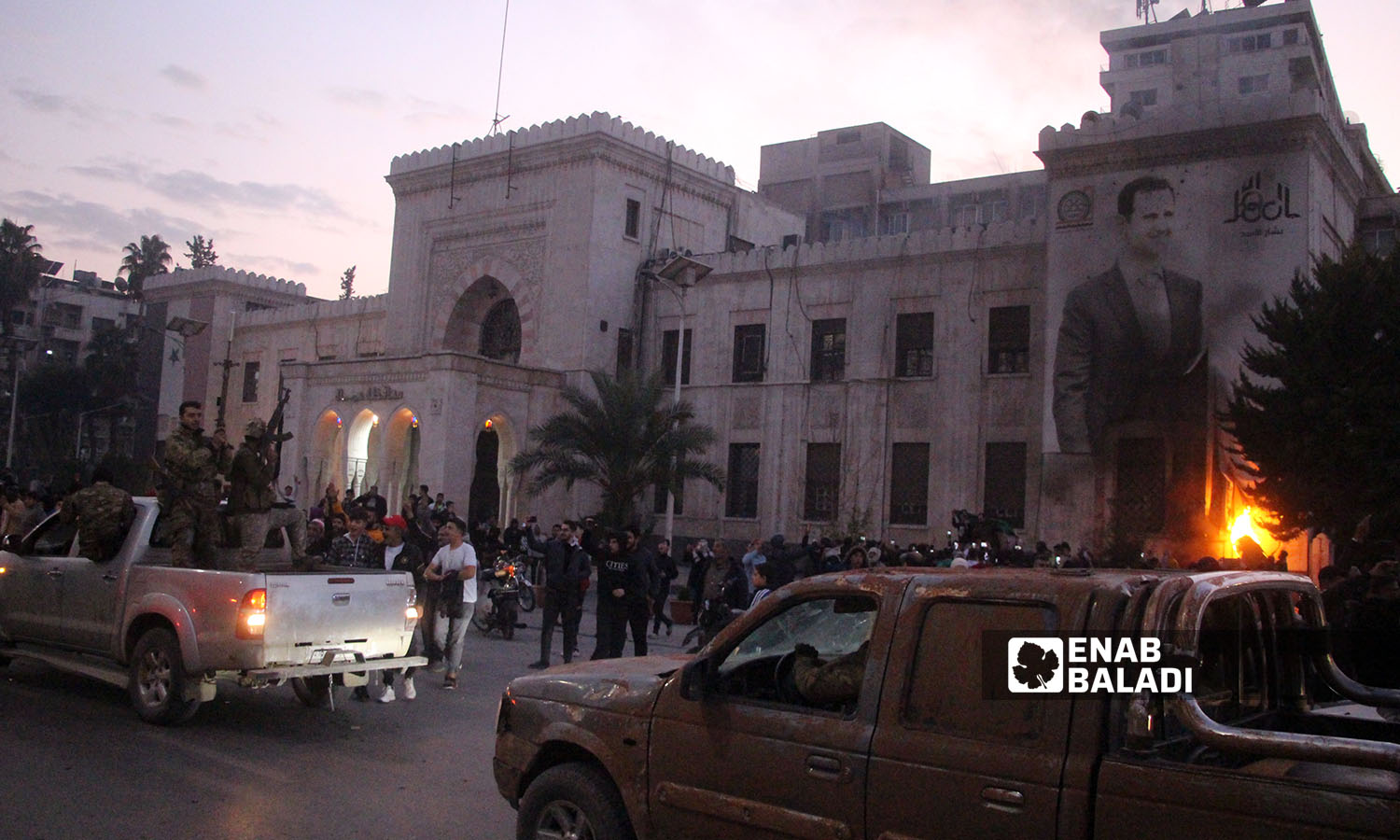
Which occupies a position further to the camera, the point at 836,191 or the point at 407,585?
the point at 836,191

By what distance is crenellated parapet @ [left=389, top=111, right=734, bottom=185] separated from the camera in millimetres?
32281

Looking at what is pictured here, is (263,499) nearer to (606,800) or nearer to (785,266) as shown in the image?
(606,800)

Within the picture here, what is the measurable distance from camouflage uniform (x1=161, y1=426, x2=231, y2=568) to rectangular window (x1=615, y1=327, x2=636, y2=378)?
23.7 meters

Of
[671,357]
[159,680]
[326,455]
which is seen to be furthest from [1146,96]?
[159,680]

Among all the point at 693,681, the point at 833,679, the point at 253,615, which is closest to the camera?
the point at 833,679

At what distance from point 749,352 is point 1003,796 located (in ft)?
90.7

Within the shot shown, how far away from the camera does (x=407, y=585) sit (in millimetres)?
9203

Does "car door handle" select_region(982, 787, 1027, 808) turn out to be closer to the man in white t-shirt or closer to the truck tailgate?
the truck tailgate

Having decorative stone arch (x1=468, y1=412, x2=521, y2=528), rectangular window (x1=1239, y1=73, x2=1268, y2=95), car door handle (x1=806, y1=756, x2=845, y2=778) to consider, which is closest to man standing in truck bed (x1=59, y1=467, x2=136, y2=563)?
car door handle (x1=806, y1=756, x2=845, y2=778)

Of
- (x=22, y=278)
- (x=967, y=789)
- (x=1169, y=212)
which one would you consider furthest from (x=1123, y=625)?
(x=22, y=278)

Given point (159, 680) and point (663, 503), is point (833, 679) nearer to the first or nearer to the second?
point (159, 680)

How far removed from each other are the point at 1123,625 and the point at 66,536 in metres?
9.45

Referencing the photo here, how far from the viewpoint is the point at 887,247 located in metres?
28.7

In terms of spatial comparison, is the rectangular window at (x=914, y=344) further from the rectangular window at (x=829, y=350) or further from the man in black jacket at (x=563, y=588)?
the man in black jacket at (x=563, y=588)
